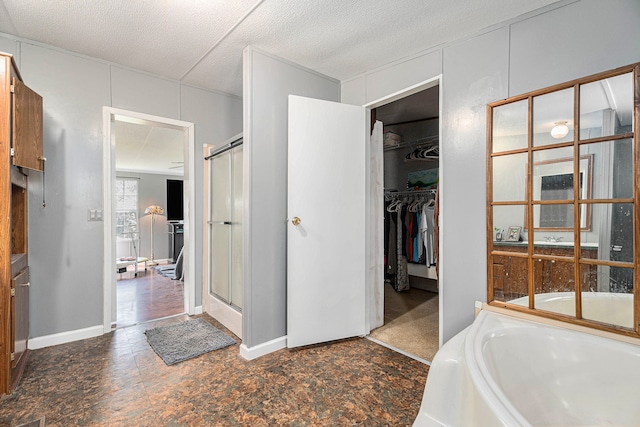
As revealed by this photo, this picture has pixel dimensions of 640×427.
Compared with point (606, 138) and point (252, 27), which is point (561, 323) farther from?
point (252, 27)

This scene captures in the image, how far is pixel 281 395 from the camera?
178 cm

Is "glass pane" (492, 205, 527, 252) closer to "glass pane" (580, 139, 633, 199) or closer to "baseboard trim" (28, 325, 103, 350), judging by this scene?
"glass pane" (580, 139, 633, 199)

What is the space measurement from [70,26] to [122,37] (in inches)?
12.2

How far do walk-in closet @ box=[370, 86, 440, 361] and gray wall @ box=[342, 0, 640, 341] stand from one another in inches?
48.2

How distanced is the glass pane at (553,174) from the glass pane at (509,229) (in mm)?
142

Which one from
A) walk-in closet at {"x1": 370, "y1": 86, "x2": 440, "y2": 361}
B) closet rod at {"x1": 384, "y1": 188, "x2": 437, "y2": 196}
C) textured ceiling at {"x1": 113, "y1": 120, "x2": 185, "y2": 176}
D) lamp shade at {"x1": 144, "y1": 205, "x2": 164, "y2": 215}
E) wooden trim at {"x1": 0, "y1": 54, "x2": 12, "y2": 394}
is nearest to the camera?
wooden trim at {"x1": 0, "y1": 54, "x2": 12, "y2": 394}

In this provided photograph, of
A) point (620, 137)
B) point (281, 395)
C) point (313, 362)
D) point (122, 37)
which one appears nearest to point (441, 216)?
point (620, 137)

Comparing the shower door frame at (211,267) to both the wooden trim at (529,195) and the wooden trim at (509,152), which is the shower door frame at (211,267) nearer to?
the wooden trim at (509,152)

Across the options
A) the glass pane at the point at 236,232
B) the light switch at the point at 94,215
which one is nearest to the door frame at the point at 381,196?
the glass pane at the point at 236,232

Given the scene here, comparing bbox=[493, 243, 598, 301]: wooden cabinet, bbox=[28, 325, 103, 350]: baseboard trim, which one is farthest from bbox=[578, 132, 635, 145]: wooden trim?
bbox=[28, 325, 103, 350]: baseboard trim

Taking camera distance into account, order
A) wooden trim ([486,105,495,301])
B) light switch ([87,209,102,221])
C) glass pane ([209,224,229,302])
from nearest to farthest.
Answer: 1. wooden trim ([486,105,495,301])
2. light switch ([87,209,102,221])
3. glass pane ([209,224,229,302])

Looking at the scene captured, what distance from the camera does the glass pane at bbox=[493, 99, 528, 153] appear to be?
182 centimetres

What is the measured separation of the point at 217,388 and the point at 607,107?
2.74m

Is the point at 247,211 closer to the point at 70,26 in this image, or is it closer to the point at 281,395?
the point at 281,395
